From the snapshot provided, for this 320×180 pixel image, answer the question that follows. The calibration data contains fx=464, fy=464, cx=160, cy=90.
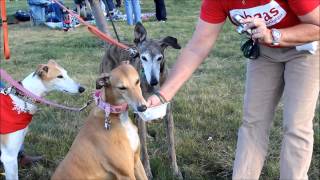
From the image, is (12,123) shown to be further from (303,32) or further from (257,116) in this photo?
(303,32)

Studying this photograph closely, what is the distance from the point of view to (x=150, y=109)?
3.03 m

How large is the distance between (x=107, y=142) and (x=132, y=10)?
10.1 m

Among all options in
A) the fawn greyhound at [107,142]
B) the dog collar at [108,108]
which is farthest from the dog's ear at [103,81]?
the dog collar at [108,108]

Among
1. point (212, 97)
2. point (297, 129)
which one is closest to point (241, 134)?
point (297, 129)

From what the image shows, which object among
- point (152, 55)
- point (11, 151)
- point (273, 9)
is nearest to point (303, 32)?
point (273, 9)

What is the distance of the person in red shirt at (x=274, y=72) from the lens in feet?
9.27

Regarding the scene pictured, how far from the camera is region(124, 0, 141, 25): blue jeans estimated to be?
39.8ft

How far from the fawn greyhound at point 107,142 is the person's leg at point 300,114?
115 cm

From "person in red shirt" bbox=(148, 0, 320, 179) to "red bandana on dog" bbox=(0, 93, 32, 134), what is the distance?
1.64m

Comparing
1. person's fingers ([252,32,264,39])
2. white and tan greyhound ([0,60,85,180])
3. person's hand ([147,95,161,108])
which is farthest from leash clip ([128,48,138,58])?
person's fingers ([252,32,264,39])

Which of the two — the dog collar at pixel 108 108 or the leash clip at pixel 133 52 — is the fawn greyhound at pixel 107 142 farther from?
the leash clip at pixel 133 52

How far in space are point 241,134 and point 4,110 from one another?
2.14 m

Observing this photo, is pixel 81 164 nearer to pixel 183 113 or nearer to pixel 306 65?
pixel 306 65

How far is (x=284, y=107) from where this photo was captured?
314cm
